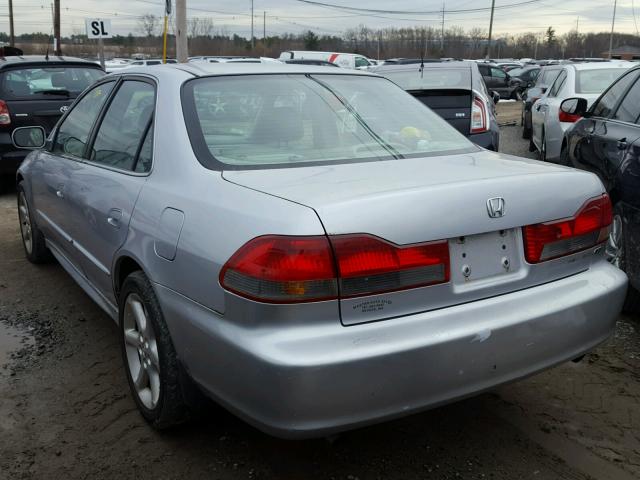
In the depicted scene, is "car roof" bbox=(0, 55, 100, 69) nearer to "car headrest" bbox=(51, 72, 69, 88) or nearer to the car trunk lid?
"car headrest" bbox=(51, 72, 69, 88)

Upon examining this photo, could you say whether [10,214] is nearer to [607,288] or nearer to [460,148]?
[460,148]

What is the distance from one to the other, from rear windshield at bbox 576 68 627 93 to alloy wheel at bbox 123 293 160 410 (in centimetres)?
859

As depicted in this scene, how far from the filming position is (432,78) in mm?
8719

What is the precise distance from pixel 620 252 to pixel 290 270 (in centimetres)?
294

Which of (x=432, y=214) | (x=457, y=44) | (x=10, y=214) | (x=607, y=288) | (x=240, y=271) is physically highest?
(x=457, y=44)

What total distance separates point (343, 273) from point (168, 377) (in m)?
1.00

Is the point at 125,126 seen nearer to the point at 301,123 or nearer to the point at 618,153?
the point at 301,123

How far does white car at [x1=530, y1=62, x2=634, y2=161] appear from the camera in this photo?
29.9 ft

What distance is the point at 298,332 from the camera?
2139mm

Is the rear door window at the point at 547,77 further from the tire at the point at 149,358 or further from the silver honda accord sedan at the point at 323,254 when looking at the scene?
the tire at the point at 149,358

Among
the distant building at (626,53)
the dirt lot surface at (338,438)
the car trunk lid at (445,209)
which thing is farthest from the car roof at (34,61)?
the distant building at (626,53)

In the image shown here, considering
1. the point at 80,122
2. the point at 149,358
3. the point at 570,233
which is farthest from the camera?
the point at 80,122

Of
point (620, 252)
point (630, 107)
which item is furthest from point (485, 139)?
point (620, 252)

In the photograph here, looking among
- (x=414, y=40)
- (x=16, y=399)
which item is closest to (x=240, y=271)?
(x=16, y=399)
